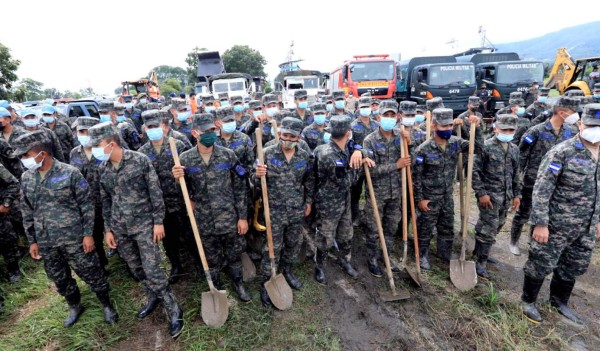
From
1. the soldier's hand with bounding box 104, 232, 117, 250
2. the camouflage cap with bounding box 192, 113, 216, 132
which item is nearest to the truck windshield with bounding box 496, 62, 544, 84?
the camouflage cap with bounding box 192, 113, 216, 132

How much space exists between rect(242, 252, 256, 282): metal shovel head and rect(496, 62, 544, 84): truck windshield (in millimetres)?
13160

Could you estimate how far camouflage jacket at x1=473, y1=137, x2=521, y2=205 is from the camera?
12.8 ft

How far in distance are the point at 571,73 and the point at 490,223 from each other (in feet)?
45.8

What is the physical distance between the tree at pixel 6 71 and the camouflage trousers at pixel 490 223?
2300 centimetres

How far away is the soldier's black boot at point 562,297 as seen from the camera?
3377mm

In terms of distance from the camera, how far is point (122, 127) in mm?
5465

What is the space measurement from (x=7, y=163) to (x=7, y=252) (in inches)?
48.7

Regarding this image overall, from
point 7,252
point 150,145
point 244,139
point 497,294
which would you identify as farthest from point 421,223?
point 7,252

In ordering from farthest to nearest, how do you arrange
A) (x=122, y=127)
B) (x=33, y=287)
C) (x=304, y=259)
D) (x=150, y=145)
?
1. (x=122, y=127)
2. (x=304, y=259)
3. (x=33, y=287)
4. (x=150, y=145)

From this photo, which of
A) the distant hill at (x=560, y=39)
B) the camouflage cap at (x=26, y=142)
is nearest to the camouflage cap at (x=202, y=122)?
the camouflage cap at (x=26, y=142)

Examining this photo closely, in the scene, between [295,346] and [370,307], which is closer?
[295,346]

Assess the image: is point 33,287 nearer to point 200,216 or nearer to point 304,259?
point 200,216

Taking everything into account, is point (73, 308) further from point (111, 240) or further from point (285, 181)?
point (285, 181)

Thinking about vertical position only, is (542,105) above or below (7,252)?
above
